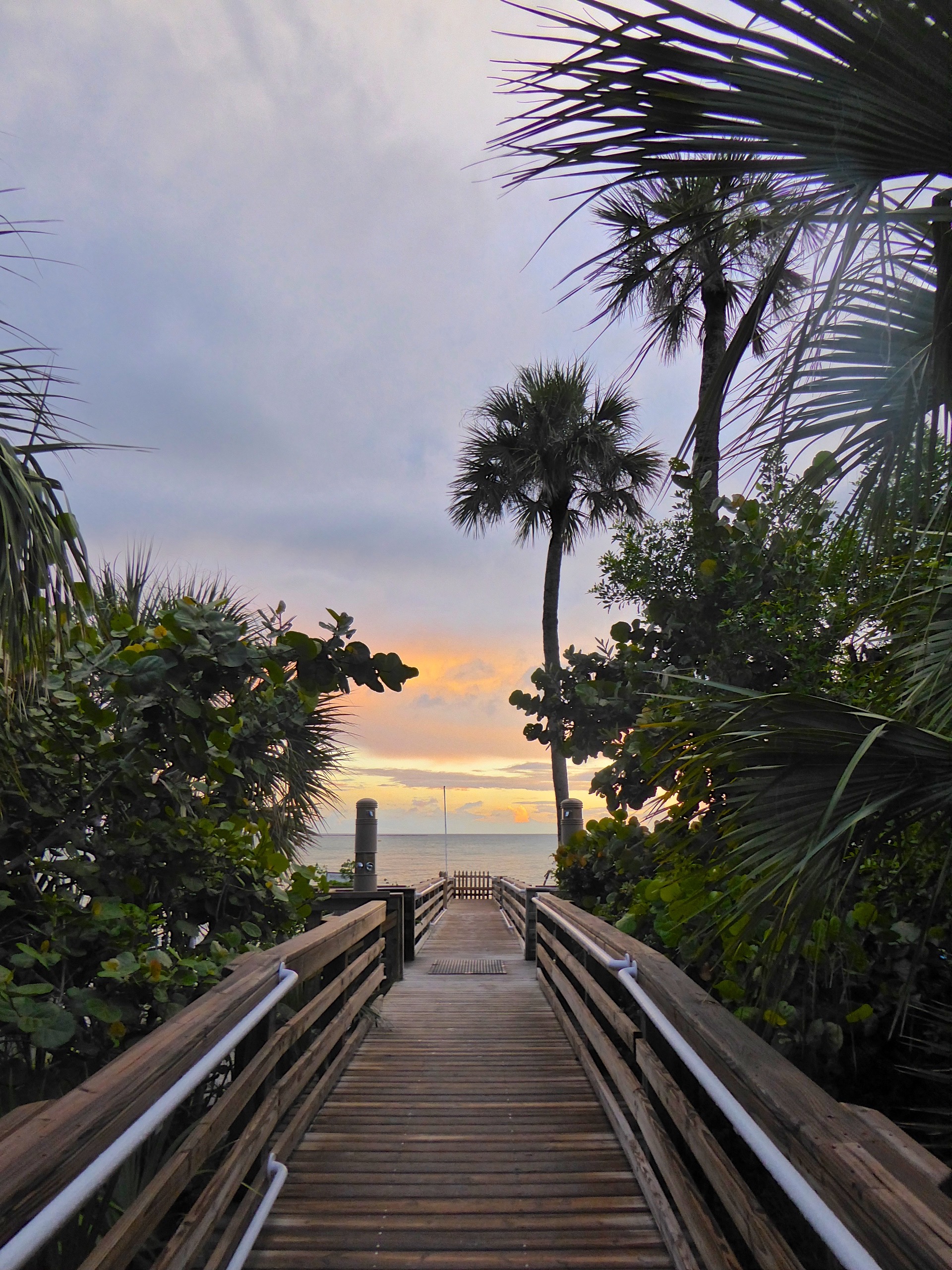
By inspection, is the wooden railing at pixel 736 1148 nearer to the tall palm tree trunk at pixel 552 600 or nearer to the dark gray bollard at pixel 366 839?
the dark gray bollard at pixel 366 839

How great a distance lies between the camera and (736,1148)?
3359 millimetres

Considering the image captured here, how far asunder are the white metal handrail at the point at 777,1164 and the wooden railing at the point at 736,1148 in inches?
1.3

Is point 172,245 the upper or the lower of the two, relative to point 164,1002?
upper

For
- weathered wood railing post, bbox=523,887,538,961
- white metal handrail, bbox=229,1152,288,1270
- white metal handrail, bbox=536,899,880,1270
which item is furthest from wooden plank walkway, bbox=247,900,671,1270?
weathered wood railing post, bbox=523,887,538,961

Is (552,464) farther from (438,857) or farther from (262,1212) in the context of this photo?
(438,857)

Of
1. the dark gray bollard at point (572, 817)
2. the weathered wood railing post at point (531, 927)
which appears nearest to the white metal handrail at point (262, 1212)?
the weathered wood railing post at point (531, 927)

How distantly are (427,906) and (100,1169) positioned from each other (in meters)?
12.8

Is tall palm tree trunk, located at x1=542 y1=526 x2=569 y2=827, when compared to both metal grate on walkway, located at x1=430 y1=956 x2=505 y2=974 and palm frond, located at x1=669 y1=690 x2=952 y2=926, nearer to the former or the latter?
metal grate on walkway, located at x1=430 y1=956 x2=505 y2=974

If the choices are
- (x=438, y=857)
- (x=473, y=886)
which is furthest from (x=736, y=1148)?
(x=438, y=857)

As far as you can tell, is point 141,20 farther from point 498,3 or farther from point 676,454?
point 676,454

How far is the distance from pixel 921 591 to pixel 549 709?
15.0 feet

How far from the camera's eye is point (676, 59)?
2.28 metres

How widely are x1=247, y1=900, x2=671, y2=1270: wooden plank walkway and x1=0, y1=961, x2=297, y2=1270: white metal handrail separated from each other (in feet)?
2.93

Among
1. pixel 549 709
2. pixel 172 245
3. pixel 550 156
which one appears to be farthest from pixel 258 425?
pixel 550 156
